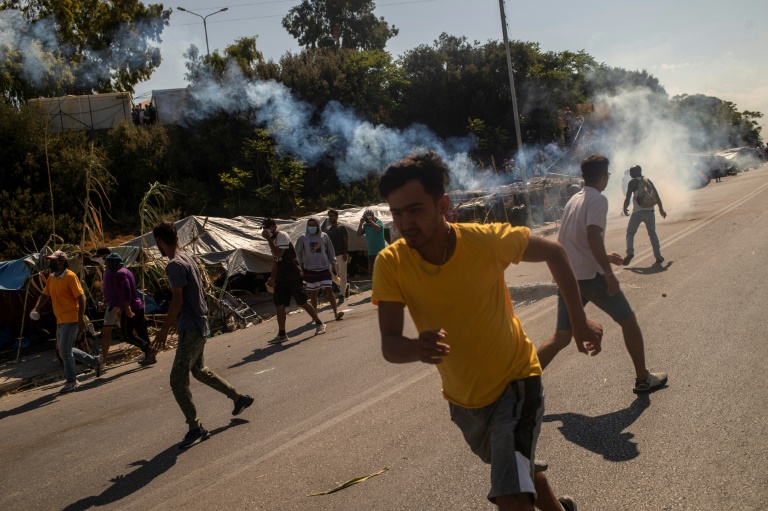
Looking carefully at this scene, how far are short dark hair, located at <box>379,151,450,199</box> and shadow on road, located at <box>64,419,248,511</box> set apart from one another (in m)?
3.20

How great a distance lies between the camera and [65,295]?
8523mm

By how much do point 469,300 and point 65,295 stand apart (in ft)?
24.4

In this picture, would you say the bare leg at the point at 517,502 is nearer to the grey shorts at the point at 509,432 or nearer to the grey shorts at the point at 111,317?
the grey shorts at the point at 509,432

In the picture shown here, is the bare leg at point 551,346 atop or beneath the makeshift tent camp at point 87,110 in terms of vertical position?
beneath

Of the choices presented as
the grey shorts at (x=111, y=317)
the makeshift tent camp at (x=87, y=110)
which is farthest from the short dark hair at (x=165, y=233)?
the makeshift tent camp at (x=87, y=110)

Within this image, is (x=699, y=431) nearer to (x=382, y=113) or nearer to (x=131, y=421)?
(x=131, y=421)

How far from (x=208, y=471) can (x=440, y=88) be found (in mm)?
31117

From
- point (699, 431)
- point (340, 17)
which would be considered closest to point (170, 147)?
point (699, 431)

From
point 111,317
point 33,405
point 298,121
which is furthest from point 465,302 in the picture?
point 298,121

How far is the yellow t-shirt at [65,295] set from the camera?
336 inches

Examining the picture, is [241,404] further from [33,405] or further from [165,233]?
[33,405]

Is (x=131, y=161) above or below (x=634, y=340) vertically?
above

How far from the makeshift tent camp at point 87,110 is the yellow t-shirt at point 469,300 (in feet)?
86.9

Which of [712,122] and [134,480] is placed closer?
[134,480]
